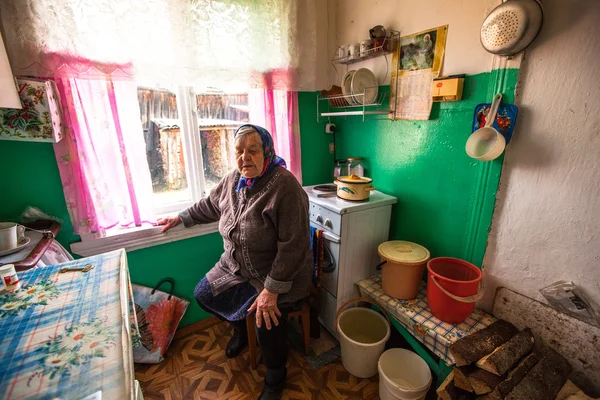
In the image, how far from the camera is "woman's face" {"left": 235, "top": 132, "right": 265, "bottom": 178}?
134 centimetres

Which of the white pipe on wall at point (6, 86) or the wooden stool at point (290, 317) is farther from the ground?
the white pipe on wall at point (6, 86)

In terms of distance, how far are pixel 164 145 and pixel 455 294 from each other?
1.83 m

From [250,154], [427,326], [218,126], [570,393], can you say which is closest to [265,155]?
[250,154]

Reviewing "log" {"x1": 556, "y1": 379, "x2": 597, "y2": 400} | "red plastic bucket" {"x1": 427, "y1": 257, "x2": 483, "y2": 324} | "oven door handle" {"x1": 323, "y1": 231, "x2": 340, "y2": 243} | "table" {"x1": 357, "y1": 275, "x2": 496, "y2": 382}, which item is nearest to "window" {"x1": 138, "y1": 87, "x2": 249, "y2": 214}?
"oven door handle" {"x1": 323, "y1": 231, "x2": 340, "y2": 243}

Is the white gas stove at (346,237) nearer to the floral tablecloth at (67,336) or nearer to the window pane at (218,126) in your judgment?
the window pane at (218,126)

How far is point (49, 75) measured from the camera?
1.28 m

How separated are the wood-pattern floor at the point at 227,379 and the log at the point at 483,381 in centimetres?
61

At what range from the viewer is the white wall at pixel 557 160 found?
3.30ft

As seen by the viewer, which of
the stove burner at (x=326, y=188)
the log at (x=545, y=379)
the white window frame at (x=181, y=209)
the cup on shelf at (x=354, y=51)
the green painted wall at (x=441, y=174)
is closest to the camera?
the log at (x=545, y=379)

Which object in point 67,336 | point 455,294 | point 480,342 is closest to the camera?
point 67,336

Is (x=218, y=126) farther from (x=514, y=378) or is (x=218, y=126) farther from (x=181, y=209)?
(x=514, y=378)

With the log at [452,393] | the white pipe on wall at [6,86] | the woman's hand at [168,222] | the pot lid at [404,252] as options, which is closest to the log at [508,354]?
the log at [452,393]

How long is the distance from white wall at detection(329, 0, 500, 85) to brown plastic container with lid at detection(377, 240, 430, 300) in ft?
3.15

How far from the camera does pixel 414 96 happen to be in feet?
5.21
